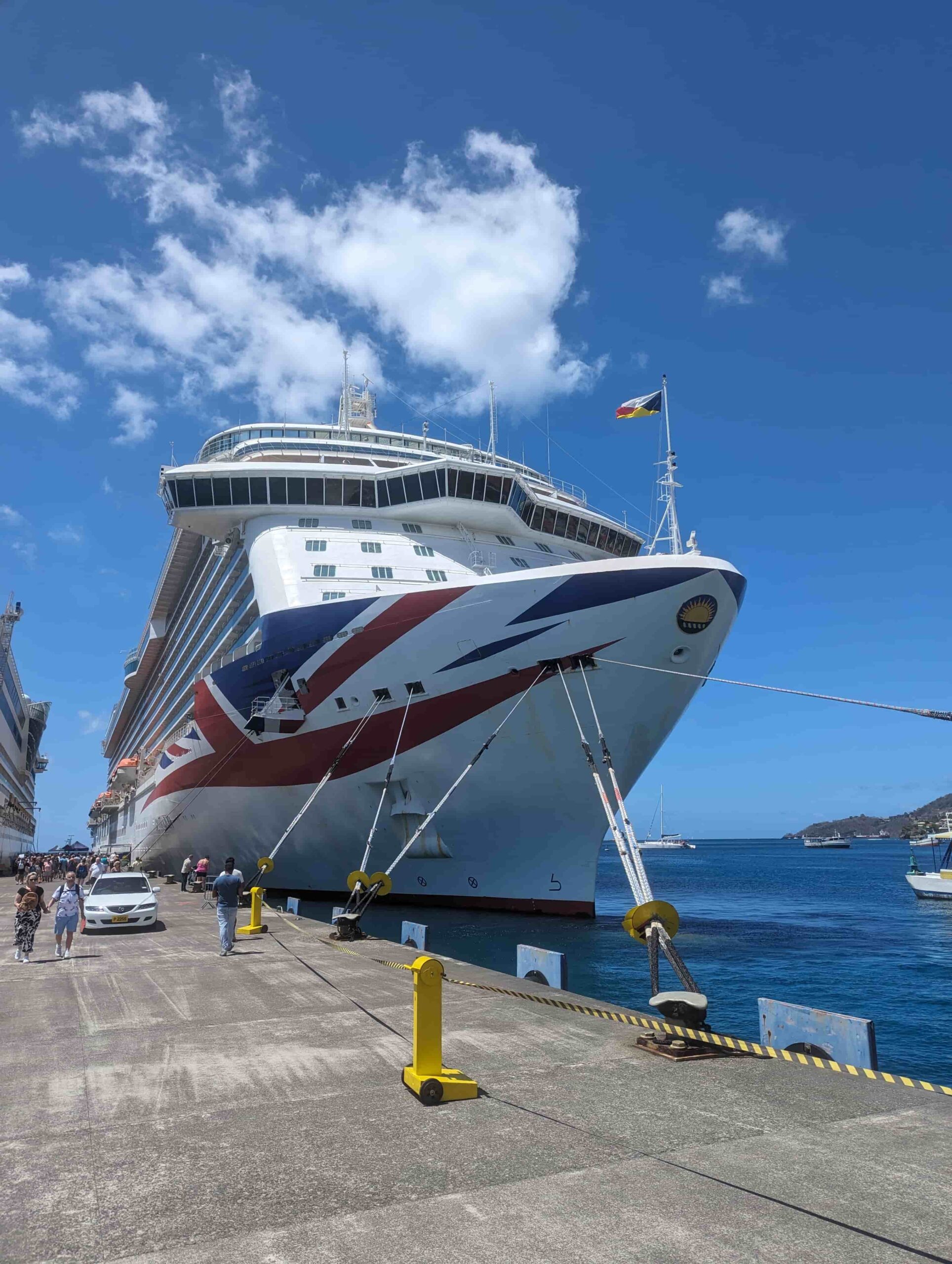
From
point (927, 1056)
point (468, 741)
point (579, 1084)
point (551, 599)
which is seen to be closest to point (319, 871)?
point (468, 741)

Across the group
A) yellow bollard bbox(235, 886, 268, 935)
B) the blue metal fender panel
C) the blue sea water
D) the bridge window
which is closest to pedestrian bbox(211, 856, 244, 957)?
yellow bollard bbox(235, 886, 268, 935)

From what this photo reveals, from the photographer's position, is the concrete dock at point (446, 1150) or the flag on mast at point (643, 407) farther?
the flag on mast at point (643, 407)

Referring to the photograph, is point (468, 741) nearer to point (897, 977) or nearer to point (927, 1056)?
point (927, 1056)

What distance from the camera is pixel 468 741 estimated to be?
1805 centimetres

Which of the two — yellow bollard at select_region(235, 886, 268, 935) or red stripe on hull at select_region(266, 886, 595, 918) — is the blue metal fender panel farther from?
red stripe on hull at select_region(266, 886, 595, 918)

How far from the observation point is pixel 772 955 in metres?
22.3

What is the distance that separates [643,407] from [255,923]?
15322 mm

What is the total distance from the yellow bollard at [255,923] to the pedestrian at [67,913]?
9.22 ft

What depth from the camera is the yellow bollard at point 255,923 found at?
14.6 metres

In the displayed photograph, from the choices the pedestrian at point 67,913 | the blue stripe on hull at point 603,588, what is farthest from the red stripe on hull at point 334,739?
the pedestrian at point 67,913

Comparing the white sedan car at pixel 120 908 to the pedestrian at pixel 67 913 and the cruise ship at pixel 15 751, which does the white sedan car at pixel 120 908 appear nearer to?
the pedestrian at pixel 67 913

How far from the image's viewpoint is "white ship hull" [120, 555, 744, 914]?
16938mm

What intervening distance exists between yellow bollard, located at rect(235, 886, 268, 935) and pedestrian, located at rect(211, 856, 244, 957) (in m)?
2.20

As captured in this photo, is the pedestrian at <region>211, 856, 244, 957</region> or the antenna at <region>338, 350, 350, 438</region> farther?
the antenna at <region>338, 350, 350, 438</region>
